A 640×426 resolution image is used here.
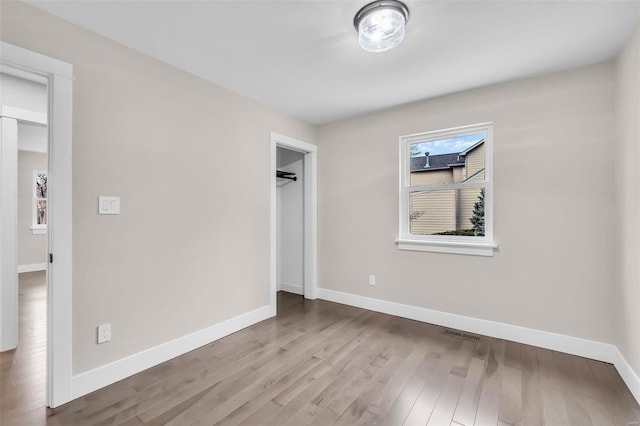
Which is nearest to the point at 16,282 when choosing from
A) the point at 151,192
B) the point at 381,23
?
the point at 151,192

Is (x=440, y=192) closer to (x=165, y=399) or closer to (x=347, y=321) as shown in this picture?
(x=347, y=321)

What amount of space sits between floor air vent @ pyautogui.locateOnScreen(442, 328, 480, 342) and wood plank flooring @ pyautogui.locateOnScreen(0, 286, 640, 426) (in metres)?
0.06

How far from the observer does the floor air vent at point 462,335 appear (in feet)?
9.27

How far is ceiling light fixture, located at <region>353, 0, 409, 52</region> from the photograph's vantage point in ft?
5.65

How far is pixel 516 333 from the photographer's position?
8.96 feet

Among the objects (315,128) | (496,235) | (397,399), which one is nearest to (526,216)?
(496,235)

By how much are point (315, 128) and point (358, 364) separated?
315 centimetres

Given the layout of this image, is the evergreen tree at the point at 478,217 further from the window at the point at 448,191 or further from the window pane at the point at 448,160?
the window pane at the point at 448,160

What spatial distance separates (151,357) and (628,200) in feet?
12.8

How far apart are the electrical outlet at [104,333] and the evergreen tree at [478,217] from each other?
3452 mm

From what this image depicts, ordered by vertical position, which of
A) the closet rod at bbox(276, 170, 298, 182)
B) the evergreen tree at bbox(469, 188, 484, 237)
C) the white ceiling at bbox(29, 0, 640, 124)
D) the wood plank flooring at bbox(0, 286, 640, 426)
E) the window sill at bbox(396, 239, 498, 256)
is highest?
the white ceiling at bbox(29, 0, 640, 124)

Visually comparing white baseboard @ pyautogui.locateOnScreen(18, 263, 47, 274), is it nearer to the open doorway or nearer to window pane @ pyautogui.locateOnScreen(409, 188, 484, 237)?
the open doorway

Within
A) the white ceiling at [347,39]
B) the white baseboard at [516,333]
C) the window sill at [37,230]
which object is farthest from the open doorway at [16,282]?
the window sill at [37,230]

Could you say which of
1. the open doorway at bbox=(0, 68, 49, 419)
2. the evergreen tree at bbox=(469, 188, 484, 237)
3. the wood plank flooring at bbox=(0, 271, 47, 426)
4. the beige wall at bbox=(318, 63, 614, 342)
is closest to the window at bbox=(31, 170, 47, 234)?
the open doorway at bbox=(0, 68, 49, 419)
